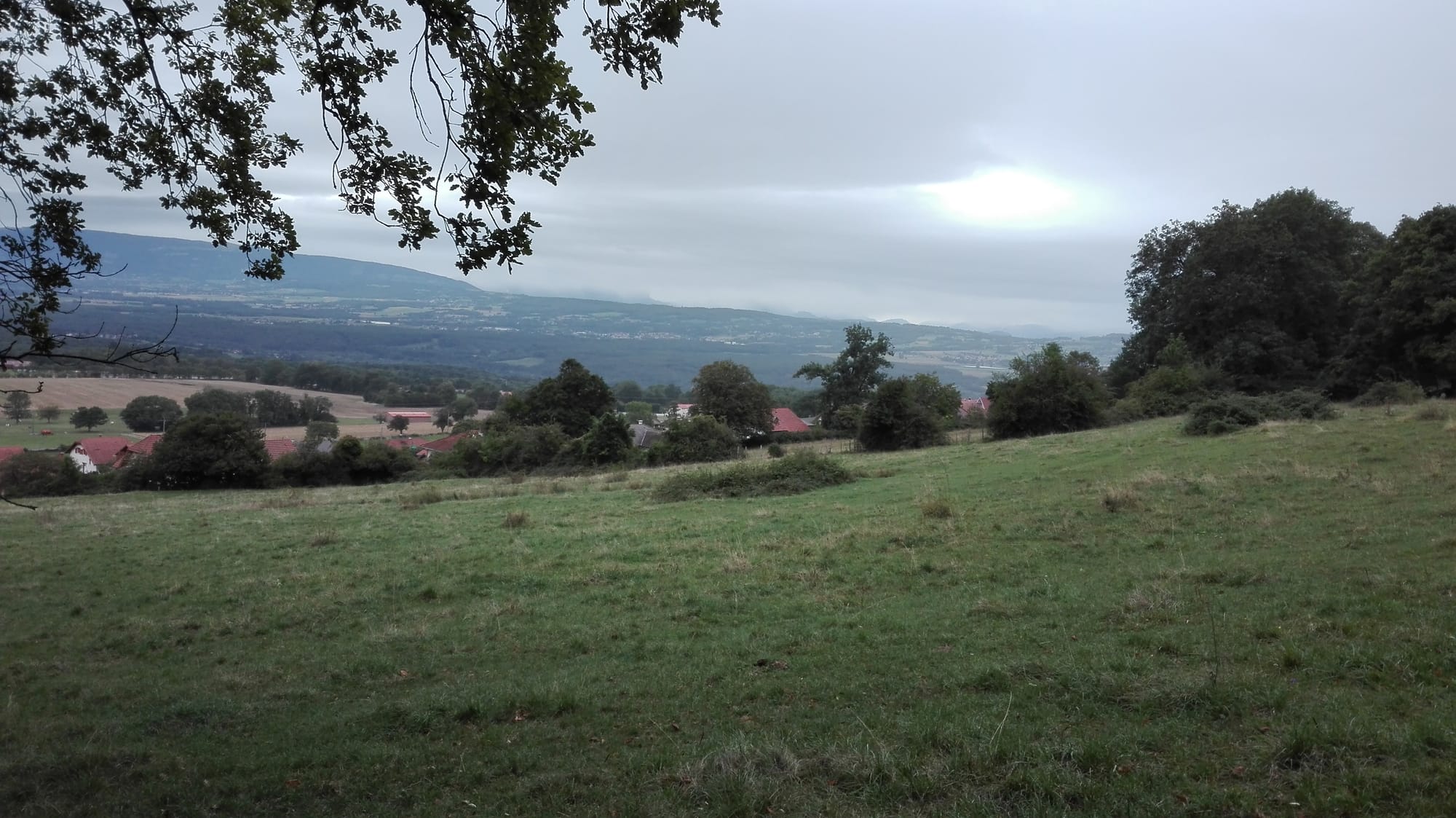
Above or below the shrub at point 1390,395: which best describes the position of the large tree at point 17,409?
below

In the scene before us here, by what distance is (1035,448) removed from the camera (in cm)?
2803

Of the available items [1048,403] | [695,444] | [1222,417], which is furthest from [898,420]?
[1222,417]

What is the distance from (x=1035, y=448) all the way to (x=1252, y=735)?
24381mm

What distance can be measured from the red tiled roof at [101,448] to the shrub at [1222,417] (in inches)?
2282

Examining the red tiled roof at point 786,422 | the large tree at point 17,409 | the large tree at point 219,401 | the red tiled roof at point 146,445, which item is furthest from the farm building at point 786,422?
the large tree at point 17,409

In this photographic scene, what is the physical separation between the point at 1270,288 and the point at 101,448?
76.8m

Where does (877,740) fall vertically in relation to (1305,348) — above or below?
below

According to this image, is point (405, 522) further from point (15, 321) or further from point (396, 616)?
point (15, 321)

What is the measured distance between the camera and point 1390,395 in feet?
109

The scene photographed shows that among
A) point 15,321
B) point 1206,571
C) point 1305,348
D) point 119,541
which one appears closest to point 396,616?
point 15,321

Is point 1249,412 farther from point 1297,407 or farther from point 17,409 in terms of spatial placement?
point 17,409

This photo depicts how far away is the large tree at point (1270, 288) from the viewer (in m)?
46.5

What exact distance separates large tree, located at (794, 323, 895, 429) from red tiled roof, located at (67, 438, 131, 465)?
53279mm

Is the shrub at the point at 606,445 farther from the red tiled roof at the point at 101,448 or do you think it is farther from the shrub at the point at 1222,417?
the shrub at the point at 1222,417
